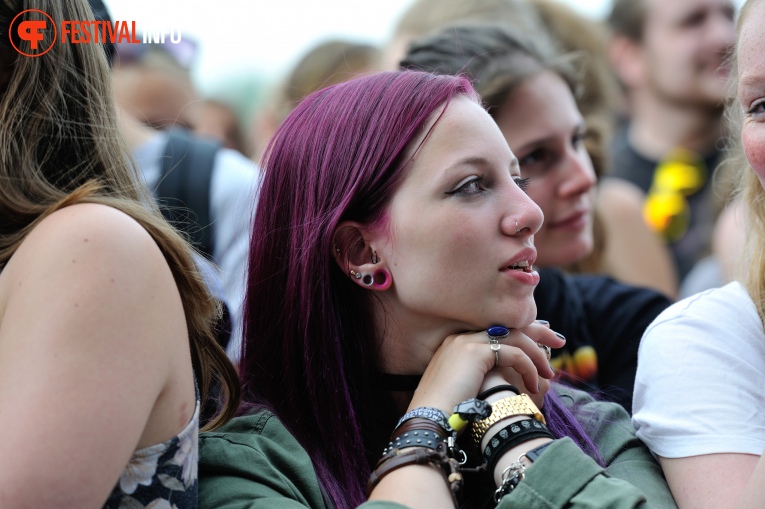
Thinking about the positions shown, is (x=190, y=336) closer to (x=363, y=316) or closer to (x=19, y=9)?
(x=363, y=316)

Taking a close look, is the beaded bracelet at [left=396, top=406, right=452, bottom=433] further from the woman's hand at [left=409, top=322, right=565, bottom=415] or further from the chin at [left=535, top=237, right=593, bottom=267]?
the chin at [left=535, top=237, right=593, bottom=267]

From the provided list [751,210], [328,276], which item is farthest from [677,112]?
[328,276]

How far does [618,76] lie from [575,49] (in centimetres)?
133

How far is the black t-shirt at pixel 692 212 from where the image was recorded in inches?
195

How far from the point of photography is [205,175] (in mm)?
3428

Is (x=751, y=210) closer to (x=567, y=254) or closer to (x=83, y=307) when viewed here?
(x=567, y=254)

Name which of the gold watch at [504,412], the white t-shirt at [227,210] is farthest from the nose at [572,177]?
the gold watch at [504,412]

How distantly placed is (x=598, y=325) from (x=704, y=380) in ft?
3.22

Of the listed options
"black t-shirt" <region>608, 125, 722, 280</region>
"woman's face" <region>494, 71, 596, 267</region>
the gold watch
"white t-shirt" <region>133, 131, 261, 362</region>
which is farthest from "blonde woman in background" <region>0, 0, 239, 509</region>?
"black t-shirt" <region>608, 125, 722, 280</region>

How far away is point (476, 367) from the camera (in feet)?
6.72

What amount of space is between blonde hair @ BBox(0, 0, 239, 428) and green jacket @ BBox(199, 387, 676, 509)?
6.2 inches

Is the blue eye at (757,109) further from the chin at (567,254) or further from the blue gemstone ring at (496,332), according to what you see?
the chin at (567,254)

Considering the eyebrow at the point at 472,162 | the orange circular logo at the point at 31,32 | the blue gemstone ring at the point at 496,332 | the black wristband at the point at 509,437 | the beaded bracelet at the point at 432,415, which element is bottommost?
the black wristband at the point at 509,437

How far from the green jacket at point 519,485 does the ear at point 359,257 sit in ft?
1.17
